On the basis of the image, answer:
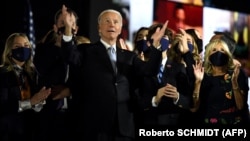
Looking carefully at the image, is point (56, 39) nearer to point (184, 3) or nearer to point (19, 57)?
point (19, 57)

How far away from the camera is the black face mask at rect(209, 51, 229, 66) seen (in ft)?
7.83

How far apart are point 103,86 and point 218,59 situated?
0.64m

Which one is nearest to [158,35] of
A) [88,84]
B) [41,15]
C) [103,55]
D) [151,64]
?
[151,64]

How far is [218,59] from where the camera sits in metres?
2.39

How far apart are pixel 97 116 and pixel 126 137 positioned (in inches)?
7.2

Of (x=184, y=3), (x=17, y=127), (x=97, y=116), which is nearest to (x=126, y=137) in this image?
(x=97, y=116)

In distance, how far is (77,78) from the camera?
2.25 m

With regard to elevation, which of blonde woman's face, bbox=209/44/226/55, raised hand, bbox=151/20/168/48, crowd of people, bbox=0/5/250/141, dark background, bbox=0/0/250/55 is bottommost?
crowd of people, bbox=0/5/250/141

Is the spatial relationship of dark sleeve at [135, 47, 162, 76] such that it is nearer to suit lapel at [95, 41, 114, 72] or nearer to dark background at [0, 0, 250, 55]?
suit lapel at [95, 41, 114, 72]

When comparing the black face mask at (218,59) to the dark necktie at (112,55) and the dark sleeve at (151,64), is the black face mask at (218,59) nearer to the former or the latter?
the dark sleeve at (151,64)

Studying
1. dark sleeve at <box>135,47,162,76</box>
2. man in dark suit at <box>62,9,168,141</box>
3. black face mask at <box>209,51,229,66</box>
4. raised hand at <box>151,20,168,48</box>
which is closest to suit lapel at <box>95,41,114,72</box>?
man in dark suit at <box>62,9,168,141</box>

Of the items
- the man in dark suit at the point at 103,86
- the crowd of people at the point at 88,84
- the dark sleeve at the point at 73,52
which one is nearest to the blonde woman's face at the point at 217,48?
the crowd of people at the point at 88,84

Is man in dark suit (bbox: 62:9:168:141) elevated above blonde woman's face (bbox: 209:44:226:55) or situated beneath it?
situated beneath

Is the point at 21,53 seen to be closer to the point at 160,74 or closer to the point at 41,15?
the point at 41,15
